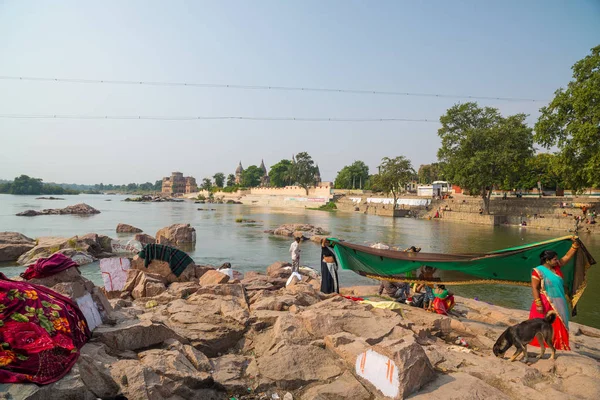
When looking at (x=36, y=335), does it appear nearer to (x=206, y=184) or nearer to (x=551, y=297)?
(x=551, y=297)

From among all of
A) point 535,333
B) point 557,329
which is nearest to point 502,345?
point 535,333

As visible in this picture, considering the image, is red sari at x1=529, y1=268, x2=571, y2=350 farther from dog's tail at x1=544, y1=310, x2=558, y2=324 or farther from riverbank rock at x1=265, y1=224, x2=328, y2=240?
riverbank rock at x1=265, y1=224, x2=328, y2=240

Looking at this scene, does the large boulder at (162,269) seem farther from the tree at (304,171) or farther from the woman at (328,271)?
the tree at (304,171)

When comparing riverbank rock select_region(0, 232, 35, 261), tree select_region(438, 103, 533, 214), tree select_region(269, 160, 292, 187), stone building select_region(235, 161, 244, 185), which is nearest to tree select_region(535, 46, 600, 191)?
tree select_region(438, 103, 533, 214)

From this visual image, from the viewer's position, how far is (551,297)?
506 cm

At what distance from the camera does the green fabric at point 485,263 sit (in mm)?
5871

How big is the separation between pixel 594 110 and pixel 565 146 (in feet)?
9.83

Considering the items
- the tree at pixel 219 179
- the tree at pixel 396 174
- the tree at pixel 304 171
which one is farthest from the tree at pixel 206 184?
the tree at pixel 396 174

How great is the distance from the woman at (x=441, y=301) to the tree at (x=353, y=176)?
276ft

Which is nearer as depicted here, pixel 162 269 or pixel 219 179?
pixel 162 269

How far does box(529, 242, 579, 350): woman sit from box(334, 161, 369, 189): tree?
86116 mm

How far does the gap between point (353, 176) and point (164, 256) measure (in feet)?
273

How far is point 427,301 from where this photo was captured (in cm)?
760

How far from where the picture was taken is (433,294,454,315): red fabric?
7.16m
